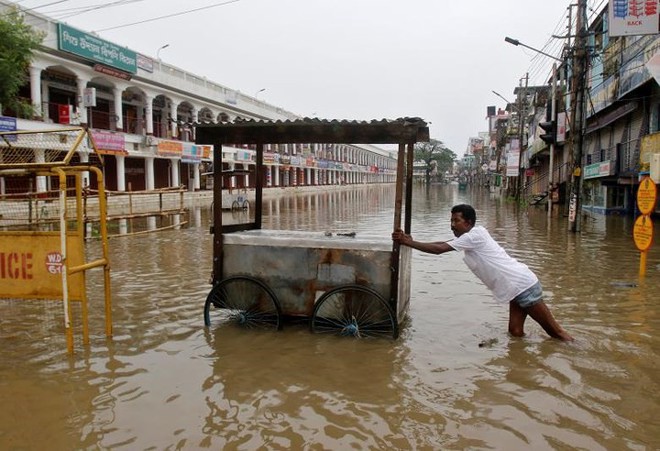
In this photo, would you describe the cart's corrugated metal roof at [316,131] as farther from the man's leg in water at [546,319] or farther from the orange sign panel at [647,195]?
the orange sign panel at [647,195]

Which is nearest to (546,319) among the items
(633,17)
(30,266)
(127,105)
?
(30,266)

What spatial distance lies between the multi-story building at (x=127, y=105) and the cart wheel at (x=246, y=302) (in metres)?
13.3

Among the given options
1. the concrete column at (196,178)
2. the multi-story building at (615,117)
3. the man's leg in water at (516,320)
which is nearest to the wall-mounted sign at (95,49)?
the concrete column at (196,178)

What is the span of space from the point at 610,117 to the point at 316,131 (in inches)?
844

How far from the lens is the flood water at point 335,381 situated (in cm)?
366

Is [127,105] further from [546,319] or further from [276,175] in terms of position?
[546,319]

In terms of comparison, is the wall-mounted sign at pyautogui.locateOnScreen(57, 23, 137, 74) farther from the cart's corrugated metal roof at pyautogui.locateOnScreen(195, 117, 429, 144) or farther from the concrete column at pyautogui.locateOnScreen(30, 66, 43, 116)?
the cart's corrugated metal roof at pyautogui.locateOnScreen(195, 117, 429, 144)

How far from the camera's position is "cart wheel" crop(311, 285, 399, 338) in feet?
18.6

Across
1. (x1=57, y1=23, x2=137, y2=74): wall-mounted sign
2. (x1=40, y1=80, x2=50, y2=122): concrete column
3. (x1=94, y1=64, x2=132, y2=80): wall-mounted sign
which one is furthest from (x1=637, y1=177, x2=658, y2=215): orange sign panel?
(x1=40, y1=80, x2=50, y2=122): concrete column

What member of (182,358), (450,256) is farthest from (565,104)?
(182,358)

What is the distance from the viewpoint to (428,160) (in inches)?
4727

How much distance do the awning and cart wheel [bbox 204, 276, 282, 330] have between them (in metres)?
18.6

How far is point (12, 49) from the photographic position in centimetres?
2092

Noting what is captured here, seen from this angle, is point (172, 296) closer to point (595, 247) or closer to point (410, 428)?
point (410, 428)
